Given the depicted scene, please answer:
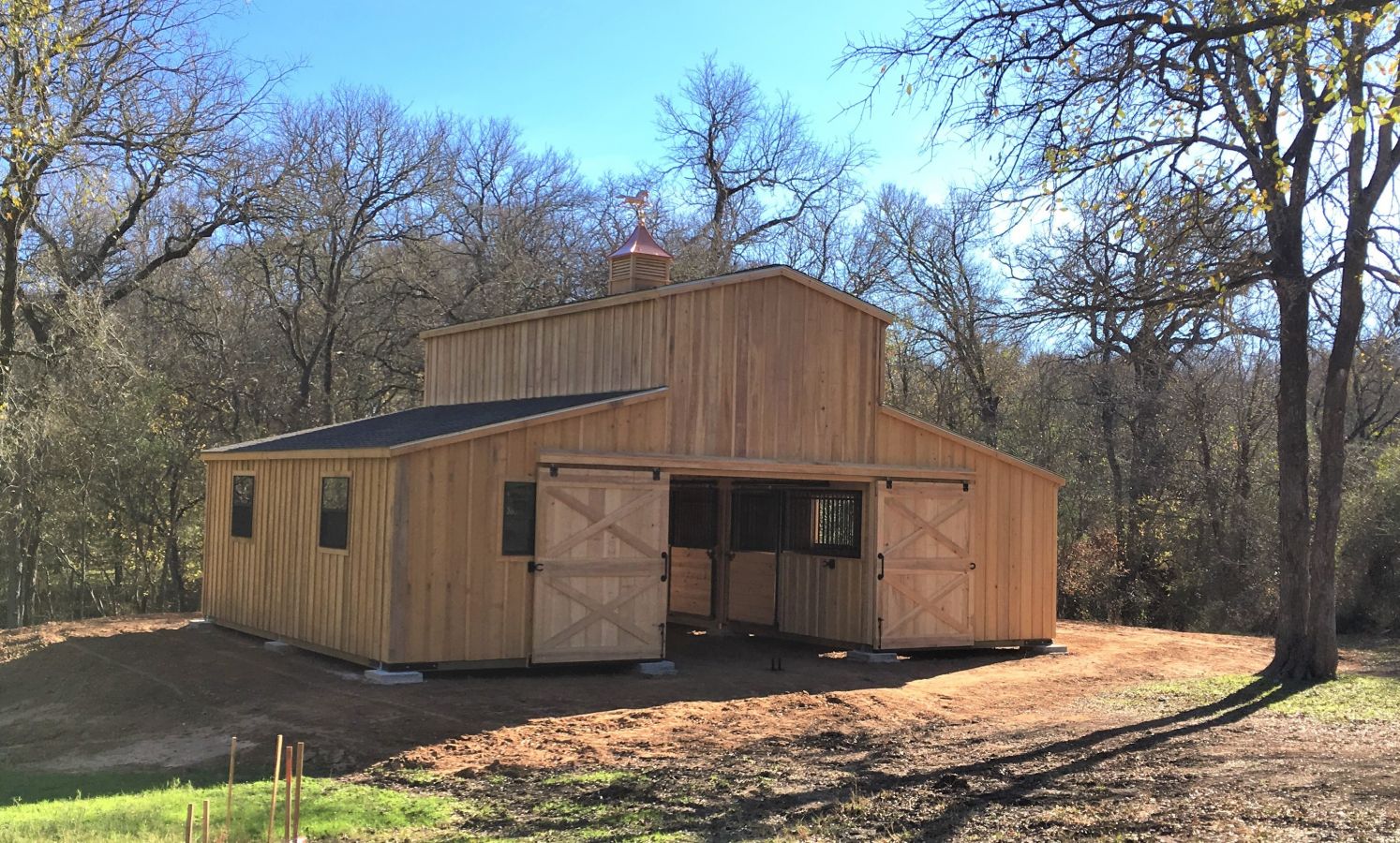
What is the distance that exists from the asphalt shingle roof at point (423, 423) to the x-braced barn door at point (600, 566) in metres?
1.00

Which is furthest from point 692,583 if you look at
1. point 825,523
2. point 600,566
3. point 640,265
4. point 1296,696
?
point 1296,696

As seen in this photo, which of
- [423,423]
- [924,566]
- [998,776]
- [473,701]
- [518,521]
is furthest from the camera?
[924,566]

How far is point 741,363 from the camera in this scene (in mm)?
13141

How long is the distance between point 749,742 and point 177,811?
4.21 meters

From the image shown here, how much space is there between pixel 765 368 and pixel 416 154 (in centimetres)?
1547

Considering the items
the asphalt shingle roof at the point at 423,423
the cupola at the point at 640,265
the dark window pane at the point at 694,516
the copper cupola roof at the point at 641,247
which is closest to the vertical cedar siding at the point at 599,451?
the asphalt shingle roof at the point at 423,423

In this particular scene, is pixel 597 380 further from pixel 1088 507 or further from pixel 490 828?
pixel 1088 507

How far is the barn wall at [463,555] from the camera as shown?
10852 millimetres

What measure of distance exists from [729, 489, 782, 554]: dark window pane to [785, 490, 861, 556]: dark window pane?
1.02 ft

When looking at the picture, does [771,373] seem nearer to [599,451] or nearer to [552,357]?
[599,451]

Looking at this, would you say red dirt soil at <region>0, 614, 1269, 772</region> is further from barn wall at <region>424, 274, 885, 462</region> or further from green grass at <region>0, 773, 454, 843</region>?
barn wall at <region>424, 274, 885, 462</region>

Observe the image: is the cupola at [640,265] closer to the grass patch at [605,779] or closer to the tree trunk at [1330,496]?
the tree trunk at [1330,496]

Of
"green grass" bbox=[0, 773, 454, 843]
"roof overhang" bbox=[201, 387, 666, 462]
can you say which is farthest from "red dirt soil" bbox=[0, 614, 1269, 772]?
"roof overhang" bbox=[201, 387, 666, 462]

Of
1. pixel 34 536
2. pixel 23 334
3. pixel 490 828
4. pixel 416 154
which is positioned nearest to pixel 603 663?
pixel 490 828
